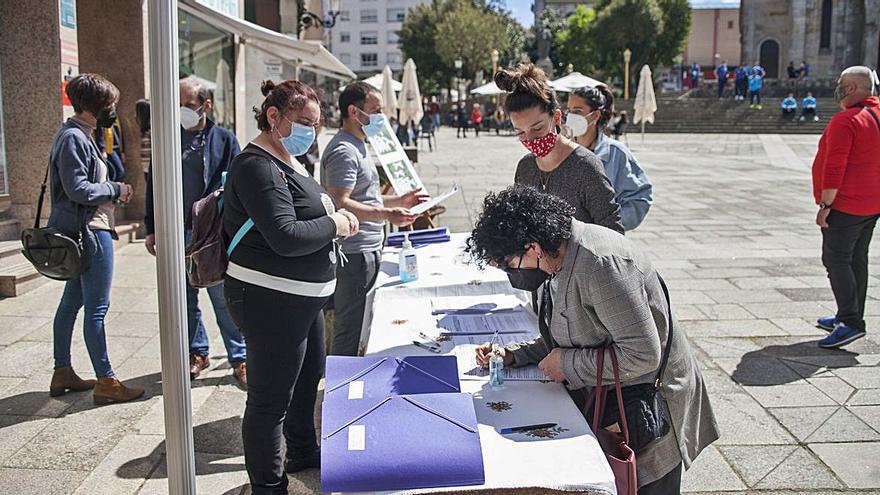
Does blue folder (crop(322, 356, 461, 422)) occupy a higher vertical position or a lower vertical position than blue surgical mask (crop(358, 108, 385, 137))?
lower

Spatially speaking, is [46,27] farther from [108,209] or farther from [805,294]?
[805,294]

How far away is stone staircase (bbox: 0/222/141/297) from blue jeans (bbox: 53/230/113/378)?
2760mm

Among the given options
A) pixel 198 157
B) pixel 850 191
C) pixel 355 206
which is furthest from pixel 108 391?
pixel 850 191

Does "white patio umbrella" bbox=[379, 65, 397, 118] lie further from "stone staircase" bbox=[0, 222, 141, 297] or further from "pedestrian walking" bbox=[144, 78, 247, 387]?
"pedestrian walking" bbox=[144, 78, 247, 387]

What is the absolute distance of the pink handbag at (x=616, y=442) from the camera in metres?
2.30

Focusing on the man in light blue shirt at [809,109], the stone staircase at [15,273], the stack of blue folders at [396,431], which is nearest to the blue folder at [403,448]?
the stack of blue folders at [396,431]

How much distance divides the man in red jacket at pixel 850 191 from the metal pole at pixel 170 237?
4.59m

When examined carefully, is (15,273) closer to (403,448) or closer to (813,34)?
(403,448)

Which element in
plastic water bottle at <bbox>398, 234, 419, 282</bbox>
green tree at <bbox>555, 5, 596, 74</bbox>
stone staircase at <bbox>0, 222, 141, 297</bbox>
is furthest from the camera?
green tree at <bbox>555, 5, 596, 74</bbox>

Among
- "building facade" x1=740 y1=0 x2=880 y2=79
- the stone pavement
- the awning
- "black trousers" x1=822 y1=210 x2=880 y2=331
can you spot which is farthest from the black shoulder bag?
"building facade" x1=740 y1=0 x2=880 y2=79

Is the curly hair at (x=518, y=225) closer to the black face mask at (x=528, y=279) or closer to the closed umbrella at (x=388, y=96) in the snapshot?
the black face mask at (x=528, y=279)

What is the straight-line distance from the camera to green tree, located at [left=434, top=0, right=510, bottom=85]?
183 ft

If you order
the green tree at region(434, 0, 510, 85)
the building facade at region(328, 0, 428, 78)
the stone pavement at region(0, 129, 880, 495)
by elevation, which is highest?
the building facade at region(328, 0, 428, 78)

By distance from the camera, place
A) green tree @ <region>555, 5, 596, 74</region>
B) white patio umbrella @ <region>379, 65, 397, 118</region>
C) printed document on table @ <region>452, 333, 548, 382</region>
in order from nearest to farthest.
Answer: printed document on table @ <region>452, 333, 548, 382</region> → white patio umbrella @ <region>379, 65, 397, 118</region> → green tree @ <region>555, 5, 596, 74</region>
